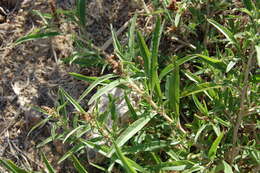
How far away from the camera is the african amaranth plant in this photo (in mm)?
1762

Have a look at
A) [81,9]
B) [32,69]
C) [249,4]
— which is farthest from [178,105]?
[32,69]

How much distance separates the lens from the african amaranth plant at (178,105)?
1.76m

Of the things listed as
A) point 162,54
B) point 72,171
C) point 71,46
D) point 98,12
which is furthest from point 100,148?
point 98,12

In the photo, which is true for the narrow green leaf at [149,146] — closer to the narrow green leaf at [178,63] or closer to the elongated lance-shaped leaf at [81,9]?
the narrow green leaf at [178,63]

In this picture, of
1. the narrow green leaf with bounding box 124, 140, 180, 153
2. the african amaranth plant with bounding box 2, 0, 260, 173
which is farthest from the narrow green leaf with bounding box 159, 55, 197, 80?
the narrow green leaf with bounding box 124, 140, 180, 153

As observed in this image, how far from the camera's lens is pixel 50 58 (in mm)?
3066

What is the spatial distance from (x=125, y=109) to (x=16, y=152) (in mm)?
1004

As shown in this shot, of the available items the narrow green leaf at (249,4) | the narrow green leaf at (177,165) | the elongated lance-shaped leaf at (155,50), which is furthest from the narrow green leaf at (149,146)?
the narrow green leaf at (249,4)

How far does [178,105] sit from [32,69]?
1.64m

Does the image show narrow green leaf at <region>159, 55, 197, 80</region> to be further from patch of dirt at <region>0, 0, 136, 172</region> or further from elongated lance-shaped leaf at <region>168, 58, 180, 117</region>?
patch of dirt at <region>0, 0, 136, 172</region>

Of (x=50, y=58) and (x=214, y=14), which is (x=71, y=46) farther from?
(x=214, y=14)

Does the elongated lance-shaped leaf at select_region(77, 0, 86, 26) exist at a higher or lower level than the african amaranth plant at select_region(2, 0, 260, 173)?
higher

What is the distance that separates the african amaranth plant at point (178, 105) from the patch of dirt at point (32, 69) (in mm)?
481

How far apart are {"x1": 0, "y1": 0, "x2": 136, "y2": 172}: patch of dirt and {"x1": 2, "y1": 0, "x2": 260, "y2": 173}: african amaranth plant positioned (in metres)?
0.48
